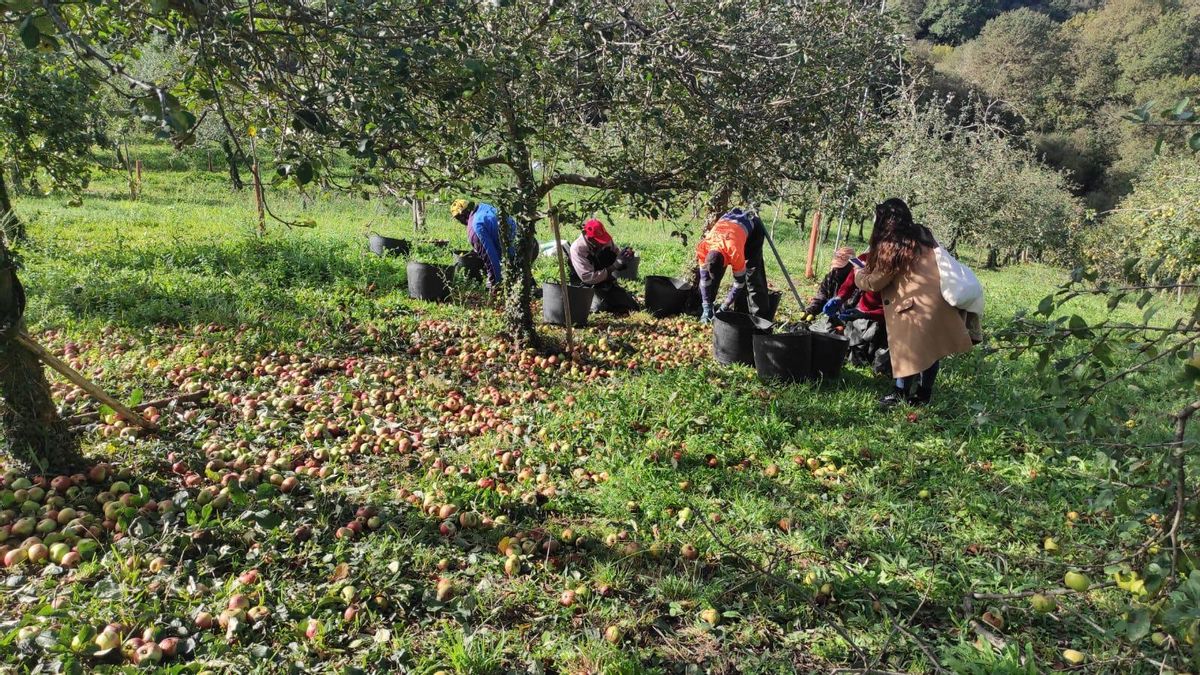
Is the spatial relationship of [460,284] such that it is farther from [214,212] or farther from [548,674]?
[214,212]

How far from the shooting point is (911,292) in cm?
459

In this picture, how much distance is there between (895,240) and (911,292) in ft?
1.28

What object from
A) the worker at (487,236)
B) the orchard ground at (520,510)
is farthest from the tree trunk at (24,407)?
the worker at (487,236)

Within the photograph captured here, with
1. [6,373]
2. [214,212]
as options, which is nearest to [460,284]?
[6,373]

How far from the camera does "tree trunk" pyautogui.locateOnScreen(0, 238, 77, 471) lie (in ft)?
9.10

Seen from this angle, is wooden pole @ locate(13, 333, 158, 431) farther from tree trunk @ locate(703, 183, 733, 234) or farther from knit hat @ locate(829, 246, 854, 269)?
knit hat @ locate(829, 246, 854, 269)

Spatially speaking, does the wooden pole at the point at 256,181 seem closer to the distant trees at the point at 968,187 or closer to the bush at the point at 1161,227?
the bush at the point at 1161,227

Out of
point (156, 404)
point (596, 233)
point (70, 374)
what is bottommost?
point (156, 404)

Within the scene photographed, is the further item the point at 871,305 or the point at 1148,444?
the point at 871,305

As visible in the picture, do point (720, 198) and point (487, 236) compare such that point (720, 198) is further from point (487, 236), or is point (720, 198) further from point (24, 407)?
point (24, 407)

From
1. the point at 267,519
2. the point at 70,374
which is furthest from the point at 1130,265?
the point at 70,374

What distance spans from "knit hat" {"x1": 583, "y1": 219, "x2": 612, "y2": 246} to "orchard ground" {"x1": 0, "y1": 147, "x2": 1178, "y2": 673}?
1.56 m

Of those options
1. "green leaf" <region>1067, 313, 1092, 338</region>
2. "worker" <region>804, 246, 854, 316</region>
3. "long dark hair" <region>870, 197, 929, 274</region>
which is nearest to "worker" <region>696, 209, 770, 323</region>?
"worker" <region>804, 246, 854, 316</region>

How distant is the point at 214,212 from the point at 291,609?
13099 mm
